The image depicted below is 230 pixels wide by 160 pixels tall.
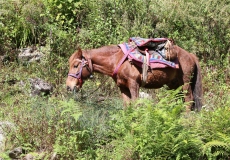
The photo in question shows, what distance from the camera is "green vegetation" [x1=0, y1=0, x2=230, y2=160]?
5.91m

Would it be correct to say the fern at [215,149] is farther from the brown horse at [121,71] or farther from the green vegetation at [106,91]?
the brown horse at [121,71]

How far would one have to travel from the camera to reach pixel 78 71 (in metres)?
7.55

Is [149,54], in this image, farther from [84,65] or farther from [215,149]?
[215,149]

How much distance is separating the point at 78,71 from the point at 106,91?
6.10ft

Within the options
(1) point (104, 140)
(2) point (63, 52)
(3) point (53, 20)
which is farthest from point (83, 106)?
(3) point (53, 20)

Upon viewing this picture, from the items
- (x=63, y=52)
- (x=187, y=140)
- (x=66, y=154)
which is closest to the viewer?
(x=187, y=140)

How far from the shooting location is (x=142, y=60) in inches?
294

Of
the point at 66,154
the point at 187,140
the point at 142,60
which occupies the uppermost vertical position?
the point at 142,60

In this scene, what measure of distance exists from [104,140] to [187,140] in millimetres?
1457

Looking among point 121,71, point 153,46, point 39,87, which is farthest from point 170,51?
point 39,87

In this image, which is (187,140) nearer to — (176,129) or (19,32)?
(176,129)

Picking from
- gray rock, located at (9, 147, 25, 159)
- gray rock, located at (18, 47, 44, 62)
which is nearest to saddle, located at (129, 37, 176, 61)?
gray rock, located at (9, 147, 25, 159)

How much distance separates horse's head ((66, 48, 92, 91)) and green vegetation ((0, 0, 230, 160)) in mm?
349

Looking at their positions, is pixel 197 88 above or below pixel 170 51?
below
